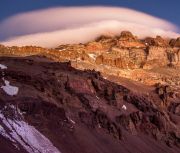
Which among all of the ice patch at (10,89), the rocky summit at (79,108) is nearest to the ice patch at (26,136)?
the rocky summit at (79,108)

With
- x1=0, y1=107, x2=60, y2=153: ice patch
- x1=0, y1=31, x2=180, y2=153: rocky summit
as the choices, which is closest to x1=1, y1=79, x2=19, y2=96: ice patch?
x1=0, y1=31, x2=180, y2=153: rocky summit

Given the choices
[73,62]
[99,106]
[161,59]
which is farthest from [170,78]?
[99,106]

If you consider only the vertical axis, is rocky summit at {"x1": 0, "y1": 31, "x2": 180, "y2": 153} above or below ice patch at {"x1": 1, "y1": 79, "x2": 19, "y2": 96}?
below

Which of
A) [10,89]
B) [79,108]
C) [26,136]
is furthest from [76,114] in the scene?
[26,136]

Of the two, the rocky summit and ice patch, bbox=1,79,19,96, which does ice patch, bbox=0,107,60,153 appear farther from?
ice patch, bbox=1,79,19,96

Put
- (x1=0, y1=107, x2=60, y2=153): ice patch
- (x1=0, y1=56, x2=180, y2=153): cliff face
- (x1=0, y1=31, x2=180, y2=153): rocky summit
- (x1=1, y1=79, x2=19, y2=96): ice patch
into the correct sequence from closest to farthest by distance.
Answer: (x1=0, y1=107, x2=60, y2=153): ice patch
(x1=0, y1=56, x2=180, y2=153): cliff face
(x1=0, y1=31, x2=180, y2=153): rocky summit
(x1=1, y1=79, x2=19, y2=96): ice patch

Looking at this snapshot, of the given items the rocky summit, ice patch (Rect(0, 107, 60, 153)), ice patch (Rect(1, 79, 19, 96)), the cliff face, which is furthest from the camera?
ice patch (Rect(1, 79, 19, 96))

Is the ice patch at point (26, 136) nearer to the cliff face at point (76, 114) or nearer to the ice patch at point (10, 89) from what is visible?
the cliff face at point (76, 114)

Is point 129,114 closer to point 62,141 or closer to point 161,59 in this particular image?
point 62,141

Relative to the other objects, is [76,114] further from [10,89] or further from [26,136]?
[26,136]
